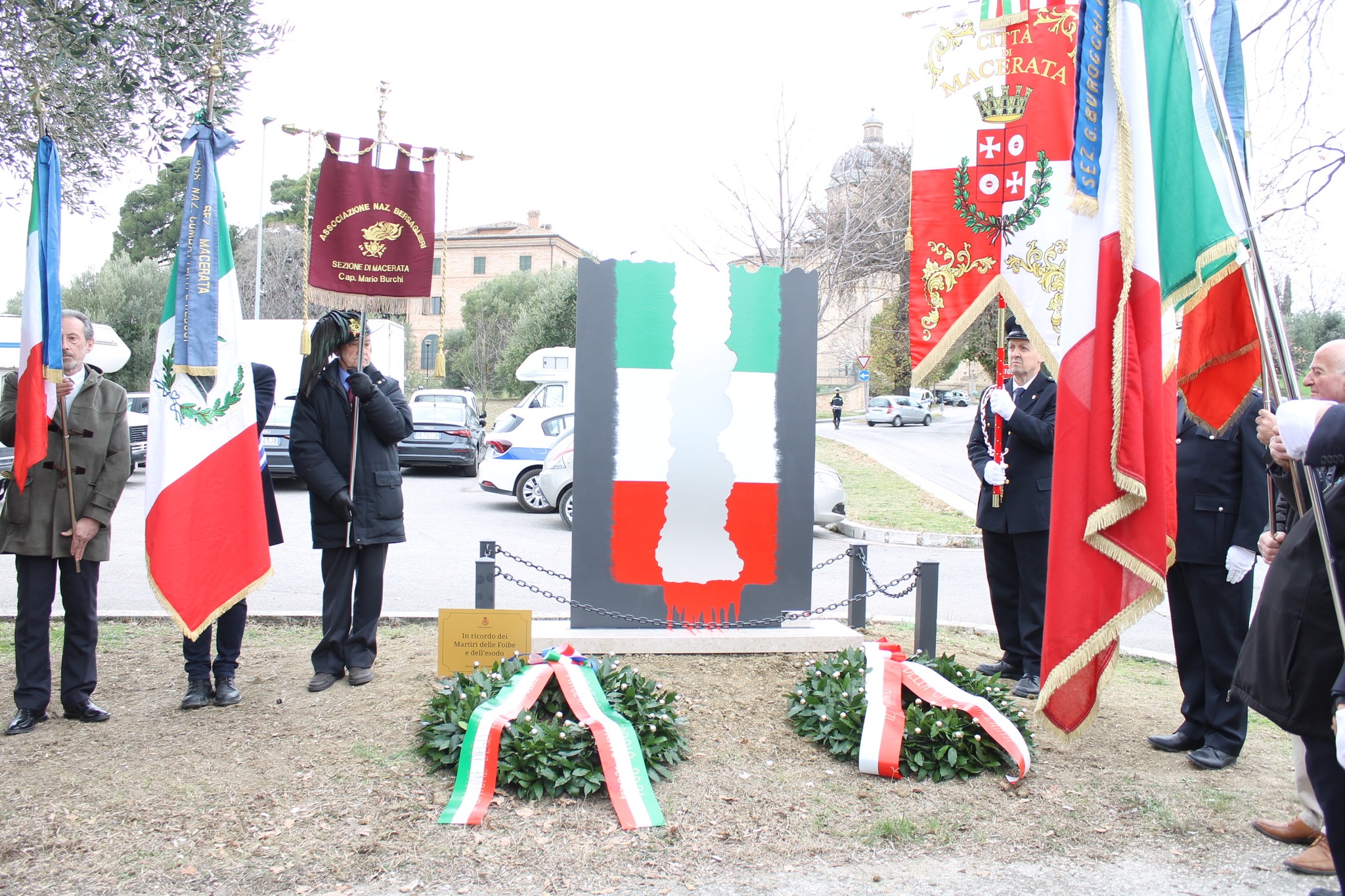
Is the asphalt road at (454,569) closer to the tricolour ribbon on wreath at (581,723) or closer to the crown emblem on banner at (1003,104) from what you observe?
the tricolour ribbon on wreath at (581,723)

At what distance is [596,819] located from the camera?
356 cm

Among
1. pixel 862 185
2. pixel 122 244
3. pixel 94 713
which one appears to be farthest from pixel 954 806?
pixel 122 244

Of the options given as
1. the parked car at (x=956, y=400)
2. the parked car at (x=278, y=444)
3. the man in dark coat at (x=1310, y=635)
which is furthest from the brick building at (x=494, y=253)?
the man in dark coat at (x=1310, y=635)

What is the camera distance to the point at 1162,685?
5.58 meters

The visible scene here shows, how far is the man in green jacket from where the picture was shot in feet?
14.2

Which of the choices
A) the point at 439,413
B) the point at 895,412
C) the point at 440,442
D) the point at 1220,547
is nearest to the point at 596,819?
the point at 1220,547

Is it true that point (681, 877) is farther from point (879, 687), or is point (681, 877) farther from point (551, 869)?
point (879, 687)

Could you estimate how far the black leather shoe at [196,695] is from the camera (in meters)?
4.63

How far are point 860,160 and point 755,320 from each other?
15.0 meters

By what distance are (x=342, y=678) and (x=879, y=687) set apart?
114 inches

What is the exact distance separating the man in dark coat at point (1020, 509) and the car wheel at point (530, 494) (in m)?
8.54

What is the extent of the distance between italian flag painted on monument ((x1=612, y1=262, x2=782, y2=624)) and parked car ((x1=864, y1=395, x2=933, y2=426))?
1404 inches

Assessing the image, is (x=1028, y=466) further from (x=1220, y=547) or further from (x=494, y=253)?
(x=494, y=253)

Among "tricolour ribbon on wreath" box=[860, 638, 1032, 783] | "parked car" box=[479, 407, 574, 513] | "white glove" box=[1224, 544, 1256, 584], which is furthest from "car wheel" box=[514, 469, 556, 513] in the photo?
"white glove" box=[1224, 544, 1256, 584]
